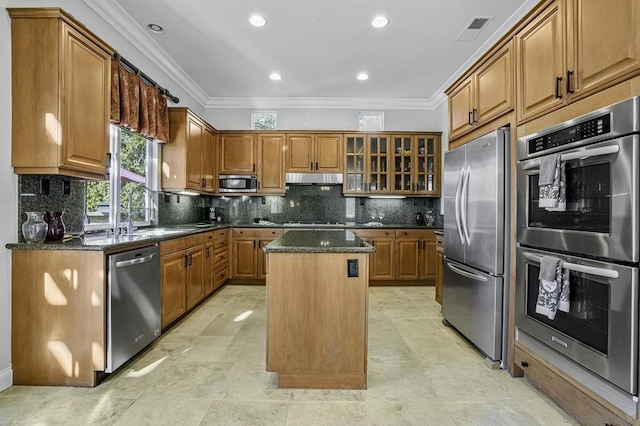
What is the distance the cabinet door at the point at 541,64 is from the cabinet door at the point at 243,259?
152 inches

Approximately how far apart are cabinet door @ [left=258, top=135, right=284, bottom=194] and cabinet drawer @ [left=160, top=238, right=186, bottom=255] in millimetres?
2062

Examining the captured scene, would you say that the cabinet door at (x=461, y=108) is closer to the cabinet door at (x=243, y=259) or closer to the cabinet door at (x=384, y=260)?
the cabinet door at (x=384, y=260)

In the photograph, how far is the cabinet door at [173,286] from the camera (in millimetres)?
2916

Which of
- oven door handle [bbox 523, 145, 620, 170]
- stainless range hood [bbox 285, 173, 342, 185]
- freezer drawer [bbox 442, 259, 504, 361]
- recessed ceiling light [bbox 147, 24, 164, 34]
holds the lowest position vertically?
freezer drawer [bbox 442, 259, 504, 361]

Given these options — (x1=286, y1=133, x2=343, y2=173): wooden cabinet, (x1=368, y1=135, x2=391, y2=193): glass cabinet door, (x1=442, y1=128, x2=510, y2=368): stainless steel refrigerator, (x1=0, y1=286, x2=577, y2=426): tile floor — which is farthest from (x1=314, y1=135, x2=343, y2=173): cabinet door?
(x1=0, y1=286, x2=577, y2=426): tile floor

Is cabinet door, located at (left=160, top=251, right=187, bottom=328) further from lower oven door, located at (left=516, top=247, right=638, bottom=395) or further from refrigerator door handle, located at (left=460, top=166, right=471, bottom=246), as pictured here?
lower oven door, located at (left=516, top=247, right=638, bottom=395)

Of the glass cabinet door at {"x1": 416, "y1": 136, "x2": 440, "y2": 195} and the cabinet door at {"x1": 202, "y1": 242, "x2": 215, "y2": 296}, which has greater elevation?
the glass cabinet door at {"x1": 416, "y1": 136, "x2": 440, "y2": 195}

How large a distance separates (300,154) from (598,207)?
4047 millimetres

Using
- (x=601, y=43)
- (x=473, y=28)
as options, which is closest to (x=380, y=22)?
(x=473, y=28)

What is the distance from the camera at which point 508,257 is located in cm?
230

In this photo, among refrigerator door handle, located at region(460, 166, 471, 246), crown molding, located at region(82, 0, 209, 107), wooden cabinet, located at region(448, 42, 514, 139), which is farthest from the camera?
crown molding, located at region(82, 0, 209, 107)

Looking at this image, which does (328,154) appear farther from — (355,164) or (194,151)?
(194,151)

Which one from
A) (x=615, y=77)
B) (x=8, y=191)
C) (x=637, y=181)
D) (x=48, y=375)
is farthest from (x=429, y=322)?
(x=8, y=191)

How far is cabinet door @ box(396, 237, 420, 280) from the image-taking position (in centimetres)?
488
